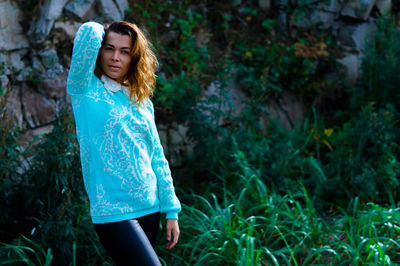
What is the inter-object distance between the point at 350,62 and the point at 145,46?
4.34 m

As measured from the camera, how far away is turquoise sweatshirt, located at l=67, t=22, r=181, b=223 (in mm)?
1617

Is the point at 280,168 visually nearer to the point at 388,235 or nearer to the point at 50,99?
the point at 388,235

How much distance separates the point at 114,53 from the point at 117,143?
396 mm

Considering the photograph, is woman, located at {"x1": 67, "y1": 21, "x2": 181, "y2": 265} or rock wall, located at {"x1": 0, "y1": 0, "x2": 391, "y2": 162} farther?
rock wall, located at {"x1": 0, "y1": 0, "x2": 391, "y2": 162}

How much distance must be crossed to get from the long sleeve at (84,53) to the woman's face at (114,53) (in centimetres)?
15

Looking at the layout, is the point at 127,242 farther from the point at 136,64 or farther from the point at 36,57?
the point at 36,57

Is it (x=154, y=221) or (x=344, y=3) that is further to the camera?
(x=344, y=3)

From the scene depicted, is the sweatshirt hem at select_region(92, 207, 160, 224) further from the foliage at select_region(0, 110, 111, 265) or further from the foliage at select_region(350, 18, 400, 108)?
the foliage at select_region(350, 18, 400, 108)

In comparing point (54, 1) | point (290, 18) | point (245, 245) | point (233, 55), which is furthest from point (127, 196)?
point (290, 18)

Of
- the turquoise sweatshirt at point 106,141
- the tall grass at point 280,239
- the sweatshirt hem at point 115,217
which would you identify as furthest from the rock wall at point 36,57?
the sweatshirt hem at point 115,217

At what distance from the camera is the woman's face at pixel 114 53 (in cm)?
177

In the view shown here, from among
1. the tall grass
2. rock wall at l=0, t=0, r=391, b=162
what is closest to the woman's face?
the tall grass

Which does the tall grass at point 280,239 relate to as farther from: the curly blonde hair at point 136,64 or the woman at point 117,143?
the curly blonde hair at point 136,64

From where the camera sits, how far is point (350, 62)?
18.1ft
